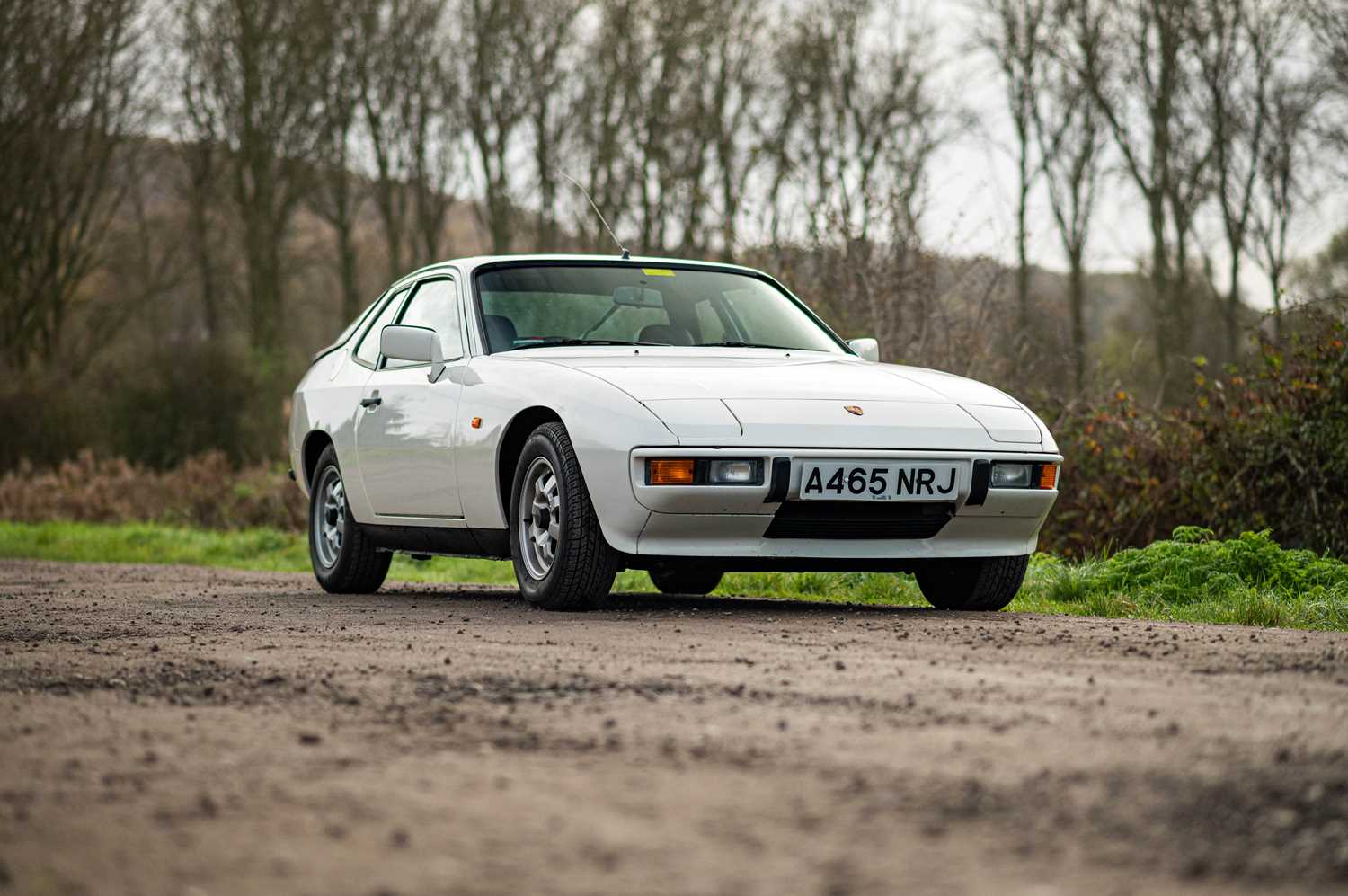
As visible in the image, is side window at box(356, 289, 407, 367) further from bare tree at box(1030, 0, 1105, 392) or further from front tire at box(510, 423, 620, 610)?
bare tree at box(1030, 0, 1105, 392)

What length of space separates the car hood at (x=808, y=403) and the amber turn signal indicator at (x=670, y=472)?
9 centimetres

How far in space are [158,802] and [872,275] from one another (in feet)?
32.8

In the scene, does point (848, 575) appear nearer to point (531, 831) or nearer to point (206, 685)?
point (206, 685)

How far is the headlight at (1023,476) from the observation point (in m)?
6.86

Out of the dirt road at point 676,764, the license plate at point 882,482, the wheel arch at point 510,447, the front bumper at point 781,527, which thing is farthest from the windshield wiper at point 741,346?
the dirt road at point 676,764

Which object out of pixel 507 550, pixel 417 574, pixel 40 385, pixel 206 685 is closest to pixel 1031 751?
pixel 206 685

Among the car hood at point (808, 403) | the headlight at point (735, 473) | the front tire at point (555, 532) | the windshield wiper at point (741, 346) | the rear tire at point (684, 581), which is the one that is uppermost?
the windshield wiper at point (741, 346)

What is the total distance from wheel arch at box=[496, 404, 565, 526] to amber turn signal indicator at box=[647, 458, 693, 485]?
2.69 feet

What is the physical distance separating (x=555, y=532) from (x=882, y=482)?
1323 millimetres

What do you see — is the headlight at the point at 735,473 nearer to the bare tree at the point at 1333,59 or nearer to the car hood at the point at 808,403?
the car hood at the point at 808,403

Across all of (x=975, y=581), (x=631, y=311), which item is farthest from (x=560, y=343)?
(x=975, y=581)

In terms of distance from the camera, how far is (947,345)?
1218 cm

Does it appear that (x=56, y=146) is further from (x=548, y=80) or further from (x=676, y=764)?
(x=676, y=764)

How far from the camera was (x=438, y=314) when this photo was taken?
Result: 8.38 meters
